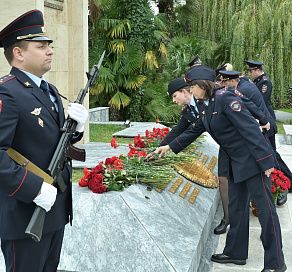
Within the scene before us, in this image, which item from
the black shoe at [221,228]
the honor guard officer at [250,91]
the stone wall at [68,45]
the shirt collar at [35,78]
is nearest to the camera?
the shirt collar at [35,78]

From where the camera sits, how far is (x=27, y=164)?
7.36ft

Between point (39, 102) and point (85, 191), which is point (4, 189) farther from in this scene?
point (85, 191)

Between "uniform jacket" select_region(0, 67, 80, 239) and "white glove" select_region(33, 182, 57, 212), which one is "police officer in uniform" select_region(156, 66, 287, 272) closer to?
"uniform jacket" select_region(0, 67, 80, 239)

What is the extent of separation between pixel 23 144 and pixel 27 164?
107 mm

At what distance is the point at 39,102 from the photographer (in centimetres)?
233

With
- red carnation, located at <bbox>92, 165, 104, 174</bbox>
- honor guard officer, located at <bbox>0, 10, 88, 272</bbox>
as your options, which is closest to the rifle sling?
honor guard officer, located at <bbox>0, 10, 88, 272</bbox>

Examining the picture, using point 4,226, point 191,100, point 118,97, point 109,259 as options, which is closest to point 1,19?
point 191,100

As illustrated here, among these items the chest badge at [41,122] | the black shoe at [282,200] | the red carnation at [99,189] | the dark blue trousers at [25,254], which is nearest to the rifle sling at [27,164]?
the chest badge at [41,122]

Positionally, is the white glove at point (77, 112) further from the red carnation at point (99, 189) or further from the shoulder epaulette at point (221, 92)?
the shoulder epaulette at point (221, 92)

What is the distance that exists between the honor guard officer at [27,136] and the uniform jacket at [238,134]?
1.78 m

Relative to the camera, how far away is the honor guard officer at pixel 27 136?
83.9 inches

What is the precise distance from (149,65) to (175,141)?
11.9 metres

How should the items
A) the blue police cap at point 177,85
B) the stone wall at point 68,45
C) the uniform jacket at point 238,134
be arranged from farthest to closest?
the stone wall at point 68,45 → the blue police cap at point 177,85 → the uniform jacket at point 238,134

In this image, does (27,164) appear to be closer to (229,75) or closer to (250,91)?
(229,75)
